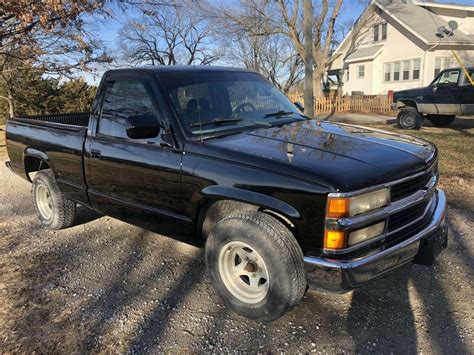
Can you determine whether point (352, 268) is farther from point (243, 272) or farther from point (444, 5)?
point (444, 5)

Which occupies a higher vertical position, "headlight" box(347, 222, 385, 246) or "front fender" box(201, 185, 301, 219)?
"front fender" box(201, 185, 301, 219)

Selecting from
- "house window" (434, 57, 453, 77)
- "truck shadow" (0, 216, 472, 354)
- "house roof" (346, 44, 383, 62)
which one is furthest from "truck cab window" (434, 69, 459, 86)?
"house roof" (346, 44, 383, 62)

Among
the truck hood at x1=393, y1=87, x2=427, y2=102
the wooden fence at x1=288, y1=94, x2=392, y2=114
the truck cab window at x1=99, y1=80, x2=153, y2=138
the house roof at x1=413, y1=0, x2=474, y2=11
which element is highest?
the house roof at x1=413, y1=0, x2=474, y2=11

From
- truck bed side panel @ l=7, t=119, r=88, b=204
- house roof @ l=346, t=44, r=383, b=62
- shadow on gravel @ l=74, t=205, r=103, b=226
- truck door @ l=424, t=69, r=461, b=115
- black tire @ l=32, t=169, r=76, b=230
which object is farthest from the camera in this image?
house roof @ l=346, t=44, r=383, b=62

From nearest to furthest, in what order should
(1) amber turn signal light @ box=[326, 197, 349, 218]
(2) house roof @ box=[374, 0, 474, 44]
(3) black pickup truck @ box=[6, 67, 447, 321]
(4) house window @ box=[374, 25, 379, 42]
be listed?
(1) amber turn signal light @ box=[326, 197, 349, 218], (3) black pickup truck @ box=[6, 67, 447, 321], (2) house roof @ box=[374, 0, 474, 44], (4) house window @ box=[374, 25, 379, 42]

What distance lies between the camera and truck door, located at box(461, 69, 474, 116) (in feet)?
41.9

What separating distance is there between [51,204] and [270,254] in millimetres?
3367

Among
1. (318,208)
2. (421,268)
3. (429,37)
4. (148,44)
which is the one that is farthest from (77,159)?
(148,44)

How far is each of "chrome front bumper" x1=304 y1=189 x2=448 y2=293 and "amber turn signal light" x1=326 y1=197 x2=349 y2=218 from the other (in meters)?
0.29

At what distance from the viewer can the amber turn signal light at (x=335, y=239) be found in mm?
2643

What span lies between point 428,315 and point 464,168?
5197 millimetres

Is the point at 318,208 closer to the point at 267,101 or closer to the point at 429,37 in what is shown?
the point at 267,101

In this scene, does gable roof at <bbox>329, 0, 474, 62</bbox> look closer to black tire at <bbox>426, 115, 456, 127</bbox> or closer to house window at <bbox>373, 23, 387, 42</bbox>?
house window at <bbox>373, 23, 387, 42</bbox>

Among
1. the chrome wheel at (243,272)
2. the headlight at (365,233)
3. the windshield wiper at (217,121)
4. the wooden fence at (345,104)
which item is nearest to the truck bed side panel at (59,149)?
the windshield wiper at (217,121)
